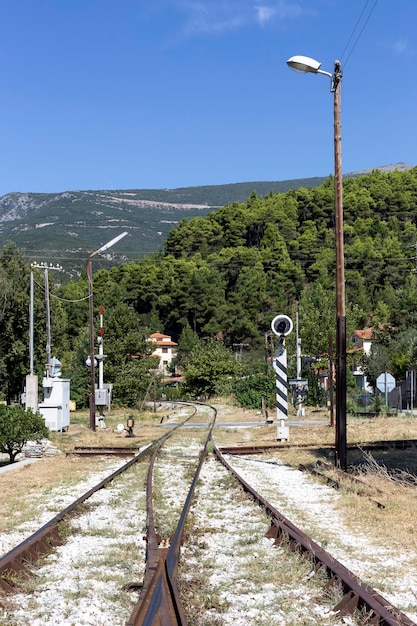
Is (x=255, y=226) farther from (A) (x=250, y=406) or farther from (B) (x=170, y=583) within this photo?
(B) (x=170, y=583)

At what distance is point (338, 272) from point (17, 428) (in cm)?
883

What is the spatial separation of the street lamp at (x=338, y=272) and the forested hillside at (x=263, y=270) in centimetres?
Result: 5186

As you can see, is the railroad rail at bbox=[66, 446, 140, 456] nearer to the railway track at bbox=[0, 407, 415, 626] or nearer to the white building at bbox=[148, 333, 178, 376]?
the railway track at bbox=[0, 407, 415, 626]

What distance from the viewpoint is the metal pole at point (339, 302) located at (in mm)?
13867

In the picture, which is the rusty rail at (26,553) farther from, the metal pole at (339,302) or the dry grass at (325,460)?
the metal pole at (339,302)

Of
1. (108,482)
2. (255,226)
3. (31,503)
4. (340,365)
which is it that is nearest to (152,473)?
(108,482)

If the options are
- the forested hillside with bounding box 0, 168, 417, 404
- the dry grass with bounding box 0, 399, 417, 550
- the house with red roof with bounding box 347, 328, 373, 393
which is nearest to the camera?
the dry grass with bounding box 0, 399, 417, 550

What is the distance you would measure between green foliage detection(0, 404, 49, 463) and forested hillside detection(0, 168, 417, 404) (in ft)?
153

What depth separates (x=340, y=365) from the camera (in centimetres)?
1409

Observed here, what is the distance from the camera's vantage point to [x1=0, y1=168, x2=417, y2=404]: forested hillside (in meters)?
92.0

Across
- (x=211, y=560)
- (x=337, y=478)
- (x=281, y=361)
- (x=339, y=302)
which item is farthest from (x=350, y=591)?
(x=281, y=361)

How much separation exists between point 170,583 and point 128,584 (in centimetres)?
44

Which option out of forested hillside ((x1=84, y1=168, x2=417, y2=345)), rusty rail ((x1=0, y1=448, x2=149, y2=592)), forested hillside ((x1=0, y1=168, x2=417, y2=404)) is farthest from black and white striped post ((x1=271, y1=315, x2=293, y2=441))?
forested hillside ((x1=84, y1=168, x2=417, y2=345))

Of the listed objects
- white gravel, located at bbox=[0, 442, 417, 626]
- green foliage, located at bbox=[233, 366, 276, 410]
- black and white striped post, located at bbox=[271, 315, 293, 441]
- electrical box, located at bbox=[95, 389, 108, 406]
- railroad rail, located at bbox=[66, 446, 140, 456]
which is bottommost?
green foliage, located at bbox=[233, 366, 276, 410]
